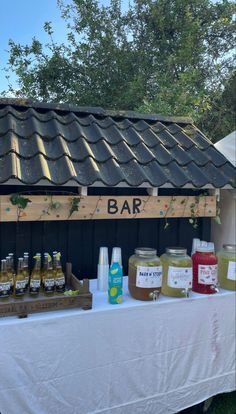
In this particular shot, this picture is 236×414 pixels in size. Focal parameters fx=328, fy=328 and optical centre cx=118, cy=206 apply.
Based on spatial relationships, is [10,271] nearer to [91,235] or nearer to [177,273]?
[91,235]

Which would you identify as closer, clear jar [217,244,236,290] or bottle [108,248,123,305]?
bottle [108,248,123,305]

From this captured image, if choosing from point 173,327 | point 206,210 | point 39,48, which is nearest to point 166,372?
point 173,327

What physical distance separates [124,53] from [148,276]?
760 centimetres

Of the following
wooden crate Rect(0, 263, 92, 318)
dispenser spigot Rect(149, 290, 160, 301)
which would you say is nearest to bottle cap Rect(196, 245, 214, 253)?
dispenser spigot Rect(149, 290, 160, 301)

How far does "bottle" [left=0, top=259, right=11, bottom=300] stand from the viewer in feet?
5.49

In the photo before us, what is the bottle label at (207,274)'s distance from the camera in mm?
2061

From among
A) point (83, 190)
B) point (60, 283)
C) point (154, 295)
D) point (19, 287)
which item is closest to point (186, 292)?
point (154, 295)

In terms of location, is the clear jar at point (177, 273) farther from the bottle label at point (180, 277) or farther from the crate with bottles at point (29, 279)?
the crate with bottles at point (29, 279)

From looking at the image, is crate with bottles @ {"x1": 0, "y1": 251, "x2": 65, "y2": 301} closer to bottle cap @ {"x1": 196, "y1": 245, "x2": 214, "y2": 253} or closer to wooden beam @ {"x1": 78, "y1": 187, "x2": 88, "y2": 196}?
wooden beam @ {"x1": 78, "y1": 187, "x2": 88, "y2": 196}

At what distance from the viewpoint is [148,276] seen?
1901 mm

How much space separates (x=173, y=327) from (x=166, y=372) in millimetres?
284

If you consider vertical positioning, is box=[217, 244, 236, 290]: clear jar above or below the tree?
below

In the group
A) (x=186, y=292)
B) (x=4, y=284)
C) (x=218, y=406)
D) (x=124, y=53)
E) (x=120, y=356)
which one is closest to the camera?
(x=4, y=284)

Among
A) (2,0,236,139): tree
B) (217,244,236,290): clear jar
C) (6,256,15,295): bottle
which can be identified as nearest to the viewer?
(6,256,15,295): bottle
